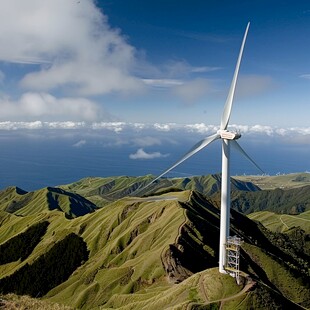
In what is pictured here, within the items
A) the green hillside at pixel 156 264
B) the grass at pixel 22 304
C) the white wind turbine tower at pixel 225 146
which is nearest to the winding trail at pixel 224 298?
the green hillside at pixel 156 264

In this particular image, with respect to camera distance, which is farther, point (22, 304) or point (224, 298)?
point (224, 298)

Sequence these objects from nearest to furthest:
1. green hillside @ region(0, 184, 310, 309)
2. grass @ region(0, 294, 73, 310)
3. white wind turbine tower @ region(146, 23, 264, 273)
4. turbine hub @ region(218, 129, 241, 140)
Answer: grass @ region(0, 294, 73, 310) < turbine hub @ region(218, 129, 241, 140) < white wind turbine tower @ region(146, 23, 264, 273) < green hillside @ region(0, 184, 310, 309)

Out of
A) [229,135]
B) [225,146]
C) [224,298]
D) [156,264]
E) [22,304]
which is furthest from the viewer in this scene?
[156,264]

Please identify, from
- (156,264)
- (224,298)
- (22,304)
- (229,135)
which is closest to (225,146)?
(229,135)

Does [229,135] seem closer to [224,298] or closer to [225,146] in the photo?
[225,146]

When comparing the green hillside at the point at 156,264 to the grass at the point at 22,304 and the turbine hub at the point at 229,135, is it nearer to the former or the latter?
the turbine hub at the point at 229,135

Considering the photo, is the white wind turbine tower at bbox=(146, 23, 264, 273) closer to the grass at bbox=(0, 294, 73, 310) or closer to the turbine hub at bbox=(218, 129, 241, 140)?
the turbine hub at bbox=(218, 129, 241, 140)

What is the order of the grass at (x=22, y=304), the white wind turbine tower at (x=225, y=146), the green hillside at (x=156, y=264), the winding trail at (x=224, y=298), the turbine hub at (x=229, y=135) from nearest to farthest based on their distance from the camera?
the grass at (x=22, y=304) < the turbine hub at (x=229, y=135) < the white wind turbine tower at (x=225, y=146) < the winding trail at (x=224, y=298) < the green hillside at (x=156, y=264)

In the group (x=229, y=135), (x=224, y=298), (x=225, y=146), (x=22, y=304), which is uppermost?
(x=229, y=135)

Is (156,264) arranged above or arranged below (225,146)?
below

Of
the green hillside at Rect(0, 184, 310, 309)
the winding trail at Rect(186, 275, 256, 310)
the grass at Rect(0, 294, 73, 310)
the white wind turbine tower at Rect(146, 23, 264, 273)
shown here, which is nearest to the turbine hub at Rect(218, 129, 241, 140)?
the white wind turbine tower at Rect(146, 23, 264, 273)
